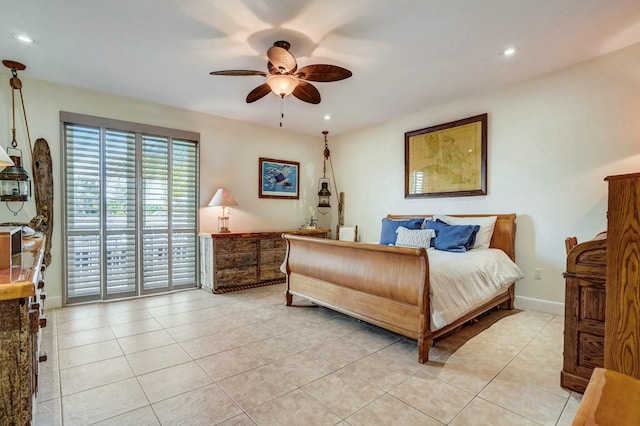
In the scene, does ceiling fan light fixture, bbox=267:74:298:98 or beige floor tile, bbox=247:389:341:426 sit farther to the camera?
ceiling fan light fixture, bbox=267:74:298:98

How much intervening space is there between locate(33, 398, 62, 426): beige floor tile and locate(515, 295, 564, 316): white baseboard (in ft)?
14.1

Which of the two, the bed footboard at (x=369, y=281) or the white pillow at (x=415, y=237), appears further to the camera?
the white pillow at (x=415, y=237)

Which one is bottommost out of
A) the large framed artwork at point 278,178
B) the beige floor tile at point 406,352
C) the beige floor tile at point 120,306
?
the beige floor tile at point 120,306

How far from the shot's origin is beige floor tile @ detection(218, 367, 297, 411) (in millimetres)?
1898

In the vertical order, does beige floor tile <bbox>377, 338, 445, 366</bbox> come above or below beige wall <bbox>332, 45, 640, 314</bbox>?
below

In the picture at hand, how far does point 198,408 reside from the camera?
5.96ft

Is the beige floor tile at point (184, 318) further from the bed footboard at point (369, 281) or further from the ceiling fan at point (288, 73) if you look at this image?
the ceiling fan at point (288, 73)

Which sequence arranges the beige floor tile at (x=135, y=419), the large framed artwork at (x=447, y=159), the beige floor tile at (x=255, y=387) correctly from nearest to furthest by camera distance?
the beige floor tile at (x=135, y=419) < the beige floor tile at (x=255, y=387) < the large framed artwork at (x=447, y=159)

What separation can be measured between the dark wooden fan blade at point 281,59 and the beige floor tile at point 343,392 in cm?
241

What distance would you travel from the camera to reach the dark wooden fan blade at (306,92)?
117 inches

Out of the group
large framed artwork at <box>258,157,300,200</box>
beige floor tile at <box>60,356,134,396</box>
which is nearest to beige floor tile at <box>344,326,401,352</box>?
beige floor tile at <box>60,356,134,396</box>

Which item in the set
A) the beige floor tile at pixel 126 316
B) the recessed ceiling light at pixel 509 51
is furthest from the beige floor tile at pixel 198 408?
the recessed ceiling light at pixel 509 51

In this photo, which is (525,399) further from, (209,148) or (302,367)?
(209,148)

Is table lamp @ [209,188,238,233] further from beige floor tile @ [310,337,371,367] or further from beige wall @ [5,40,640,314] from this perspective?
beige floor tile @ [310,337,371,367]
